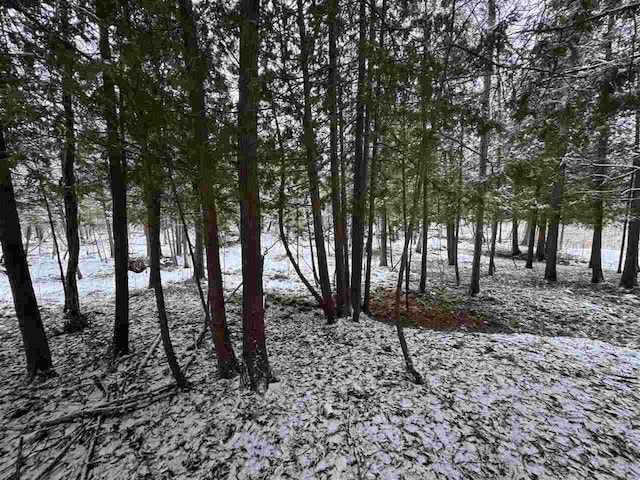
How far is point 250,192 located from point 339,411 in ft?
9.50

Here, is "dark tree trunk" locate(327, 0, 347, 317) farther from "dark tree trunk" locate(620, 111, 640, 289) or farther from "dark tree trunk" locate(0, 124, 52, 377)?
"dark tree trunk" locate(620, 111, 640, 289)

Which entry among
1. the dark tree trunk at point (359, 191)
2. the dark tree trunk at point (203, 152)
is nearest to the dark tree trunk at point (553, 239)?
the dark tree trunk at point (359, 191)

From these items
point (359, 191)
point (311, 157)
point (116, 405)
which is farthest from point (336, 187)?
point (116, 405)

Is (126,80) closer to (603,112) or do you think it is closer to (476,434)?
(476,434)

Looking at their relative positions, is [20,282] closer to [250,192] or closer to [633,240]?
[250,192]

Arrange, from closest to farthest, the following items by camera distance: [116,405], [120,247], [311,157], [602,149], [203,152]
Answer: [203,152]
[116,405]
[120,247]
[311,157]
[602,149]

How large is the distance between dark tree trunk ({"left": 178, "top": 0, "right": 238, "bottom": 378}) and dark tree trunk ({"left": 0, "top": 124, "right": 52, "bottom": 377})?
10.0ft

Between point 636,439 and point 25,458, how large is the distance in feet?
20.5

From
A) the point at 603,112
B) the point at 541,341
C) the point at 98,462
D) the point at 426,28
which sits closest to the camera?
the point at 98,462

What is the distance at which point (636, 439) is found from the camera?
2643 mm

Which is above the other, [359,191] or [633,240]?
[359,191]

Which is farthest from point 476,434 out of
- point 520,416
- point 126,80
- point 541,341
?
point 126,80

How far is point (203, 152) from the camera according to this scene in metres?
2.90

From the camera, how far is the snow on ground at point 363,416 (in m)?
2.54
